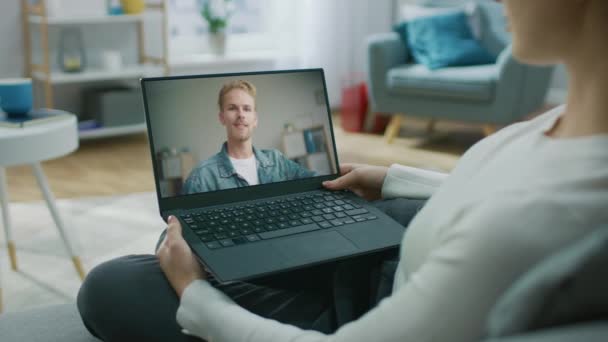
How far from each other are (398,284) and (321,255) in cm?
10

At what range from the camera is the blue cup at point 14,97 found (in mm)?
1856

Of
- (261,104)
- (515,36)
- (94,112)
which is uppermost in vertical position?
(515,36)

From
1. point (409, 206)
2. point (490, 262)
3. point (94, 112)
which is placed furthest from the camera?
point (94, 112)

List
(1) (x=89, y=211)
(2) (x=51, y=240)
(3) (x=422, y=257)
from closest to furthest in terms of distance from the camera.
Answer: (3) (x=422, y=257) → (2) (x=51, y=240) → (1) (x=89, y=211)

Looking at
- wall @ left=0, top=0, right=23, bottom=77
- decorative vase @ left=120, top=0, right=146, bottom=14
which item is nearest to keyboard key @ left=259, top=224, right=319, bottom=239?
decorative vase @ left=120, top=0, right=146, bottom=14

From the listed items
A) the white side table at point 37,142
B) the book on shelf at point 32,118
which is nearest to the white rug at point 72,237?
the white side table at point 37,142

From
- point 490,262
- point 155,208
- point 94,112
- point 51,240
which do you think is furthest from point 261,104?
point 94,112

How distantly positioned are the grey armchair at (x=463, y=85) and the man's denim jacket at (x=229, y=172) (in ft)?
8.23

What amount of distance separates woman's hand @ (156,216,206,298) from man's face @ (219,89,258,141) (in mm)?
230

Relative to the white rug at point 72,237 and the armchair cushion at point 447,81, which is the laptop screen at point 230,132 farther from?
the armchair cushion at point 447,81

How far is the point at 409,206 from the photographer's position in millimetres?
1045

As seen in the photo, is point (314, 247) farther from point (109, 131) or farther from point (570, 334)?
point (109, 131)

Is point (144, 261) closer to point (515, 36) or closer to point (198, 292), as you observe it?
point (198, 292)

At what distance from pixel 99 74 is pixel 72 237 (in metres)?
1.47
